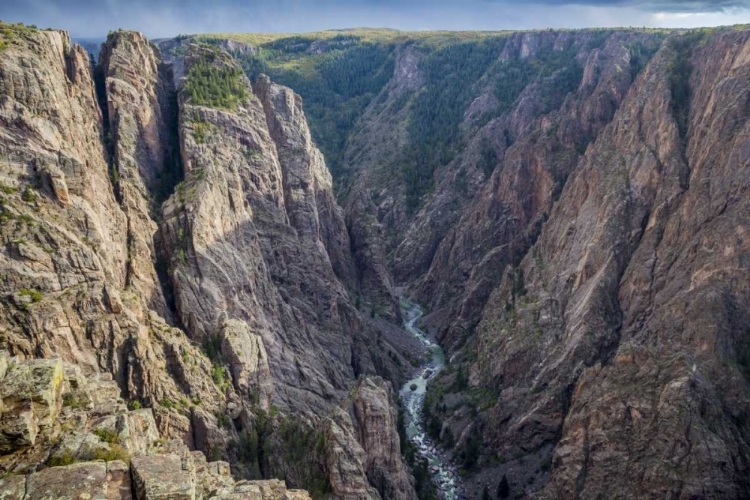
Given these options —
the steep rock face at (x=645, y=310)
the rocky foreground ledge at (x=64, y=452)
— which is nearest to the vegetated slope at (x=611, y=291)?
the steep rock face at (x=645, y=310)

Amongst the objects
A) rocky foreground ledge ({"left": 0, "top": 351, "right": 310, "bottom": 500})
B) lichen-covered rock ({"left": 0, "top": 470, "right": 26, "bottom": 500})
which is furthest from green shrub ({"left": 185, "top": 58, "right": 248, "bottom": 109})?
lichen-covered rock ({"left": 0, "top": 470, "right": 26, "bottom": 500})

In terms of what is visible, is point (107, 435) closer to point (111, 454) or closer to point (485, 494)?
point (111, 454)

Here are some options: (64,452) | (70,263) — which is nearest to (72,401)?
(64,452)

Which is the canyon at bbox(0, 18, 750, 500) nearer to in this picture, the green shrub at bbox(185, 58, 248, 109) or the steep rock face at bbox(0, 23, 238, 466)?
the steep rock face at bbox(0, 23, 238, 466)

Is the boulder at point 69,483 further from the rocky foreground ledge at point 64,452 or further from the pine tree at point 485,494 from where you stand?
the pine tree at point 485,494

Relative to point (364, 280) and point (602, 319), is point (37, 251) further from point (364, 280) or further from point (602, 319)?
point (364, 280)
